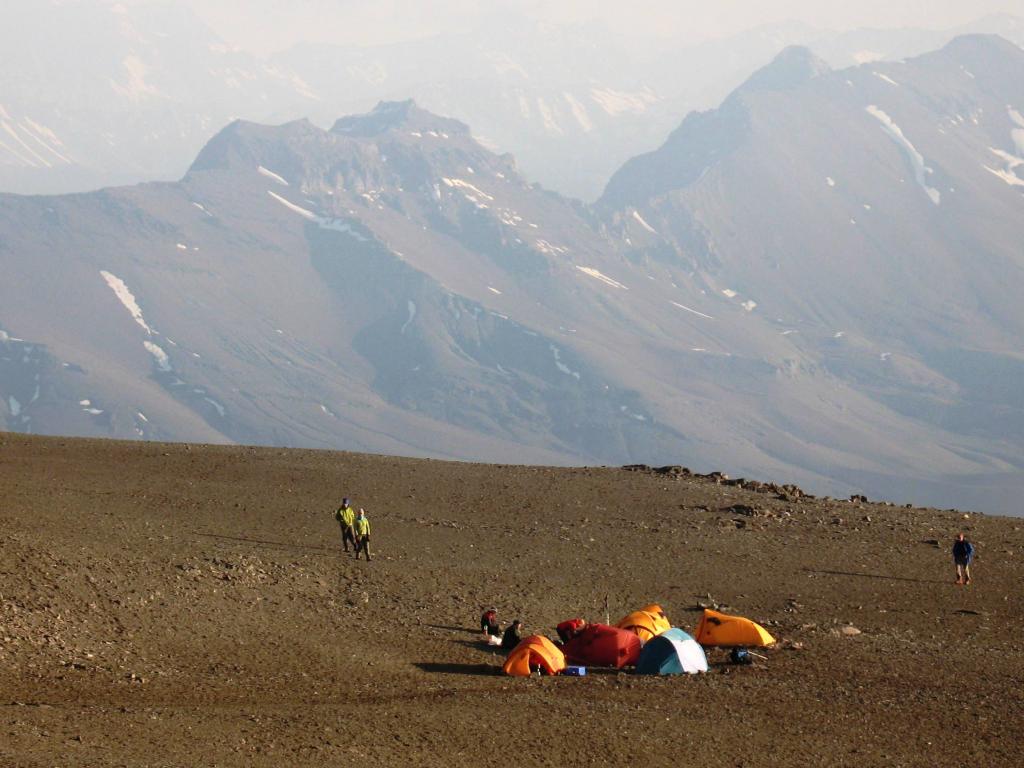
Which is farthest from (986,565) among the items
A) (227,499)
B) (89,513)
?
(89,513)

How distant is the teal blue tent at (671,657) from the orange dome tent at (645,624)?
1092 millimetres

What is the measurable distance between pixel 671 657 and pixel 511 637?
13.4 feet

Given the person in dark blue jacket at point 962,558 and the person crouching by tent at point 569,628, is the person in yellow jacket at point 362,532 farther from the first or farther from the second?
the person in dark blue jacket at point 962,558

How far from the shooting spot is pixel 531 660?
114ft

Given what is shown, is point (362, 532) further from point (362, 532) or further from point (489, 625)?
point (489, 625)

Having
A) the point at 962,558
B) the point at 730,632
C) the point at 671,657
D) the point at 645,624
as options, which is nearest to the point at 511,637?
the point at 645,624

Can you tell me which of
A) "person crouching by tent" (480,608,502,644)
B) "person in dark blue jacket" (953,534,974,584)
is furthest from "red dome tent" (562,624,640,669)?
"person in dark blue jacket" (953,534,974,584)

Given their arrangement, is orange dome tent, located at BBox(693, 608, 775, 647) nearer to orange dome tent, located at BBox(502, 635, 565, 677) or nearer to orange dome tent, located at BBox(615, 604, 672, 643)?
orange dome tent, located at BBox(615, 604, 672, 643)

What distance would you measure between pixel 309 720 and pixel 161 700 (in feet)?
11.1

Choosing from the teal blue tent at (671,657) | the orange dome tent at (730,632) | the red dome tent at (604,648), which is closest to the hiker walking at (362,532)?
the red dome tent at (604,648)

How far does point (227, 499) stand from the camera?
51375 millimetres

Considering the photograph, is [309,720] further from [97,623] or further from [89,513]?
[89,513]

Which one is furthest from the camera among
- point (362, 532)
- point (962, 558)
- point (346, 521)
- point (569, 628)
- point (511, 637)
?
point (962, 558)

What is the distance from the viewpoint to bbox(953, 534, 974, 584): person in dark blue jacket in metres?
45.0
